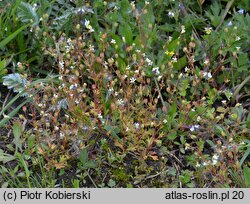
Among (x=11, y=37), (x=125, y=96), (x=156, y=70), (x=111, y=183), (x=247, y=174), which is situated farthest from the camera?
(x=11, y=37)

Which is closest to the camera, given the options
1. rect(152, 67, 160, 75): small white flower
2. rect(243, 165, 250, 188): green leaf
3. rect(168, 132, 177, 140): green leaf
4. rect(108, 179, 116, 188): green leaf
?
rect(243, 165, 250, 188): green leaf

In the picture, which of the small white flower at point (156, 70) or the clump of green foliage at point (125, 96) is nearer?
the clump of green foliage at point (125, 96)

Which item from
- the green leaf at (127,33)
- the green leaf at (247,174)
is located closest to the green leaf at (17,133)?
the green leaf at (127,33)

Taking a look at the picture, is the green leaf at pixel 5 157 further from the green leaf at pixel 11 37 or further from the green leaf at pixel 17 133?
the green leaf at pixel 11 37

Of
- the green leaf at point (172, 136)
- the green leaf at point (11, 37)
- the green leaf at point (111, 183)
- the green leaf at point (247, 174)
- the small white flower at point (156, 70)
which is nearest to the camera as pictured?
the green leaf at point (247, 174)

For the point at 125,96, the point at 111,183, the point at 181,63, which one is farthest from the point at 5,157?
the point at 181,63

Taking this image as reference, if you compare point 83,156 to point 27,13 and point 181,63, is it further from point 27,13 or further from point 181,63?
point 27,13

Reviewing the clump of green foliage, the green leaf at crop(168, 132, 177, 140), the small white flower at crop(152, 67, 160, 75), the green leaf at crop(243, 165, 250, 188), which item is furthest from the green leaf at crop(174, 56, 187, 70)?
the green leaf at crop(243, 165, 250, 188)

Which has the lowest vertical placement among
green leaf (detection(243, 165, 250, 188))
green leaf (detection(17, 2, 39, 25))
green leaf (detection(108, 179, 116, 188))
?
green leaf (detection(108, 179, 116, 188))

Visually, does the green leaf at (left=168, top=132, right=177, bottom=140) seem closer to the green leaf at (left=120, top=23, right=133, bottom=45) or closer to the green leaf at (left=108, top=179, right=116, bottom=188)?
the green leaf at (left=108, top=179, right=116, bottom=188)
